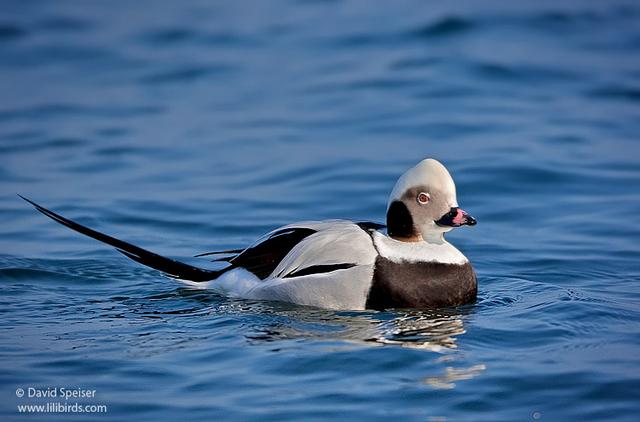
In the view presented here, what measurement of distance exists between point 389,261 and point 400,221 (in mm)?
345

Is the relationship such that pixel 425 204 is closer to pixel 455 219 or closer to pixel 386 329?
pixel 455 219

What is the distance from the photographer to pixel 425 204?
8312 mm

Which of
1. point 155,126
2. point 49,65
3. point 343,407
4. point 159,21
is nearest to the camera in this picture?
point 343,407

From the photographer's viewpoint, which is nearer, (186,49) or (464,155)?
(464,155)

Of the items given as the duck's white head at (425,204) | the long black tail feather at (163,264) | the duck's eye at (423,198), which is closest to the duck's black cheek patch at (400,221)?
the duck's white head at (425,204)

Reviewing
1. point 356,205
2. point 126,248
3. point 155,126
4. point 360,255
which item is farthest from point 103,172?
point 360,255

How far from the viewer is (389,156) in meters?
14.0

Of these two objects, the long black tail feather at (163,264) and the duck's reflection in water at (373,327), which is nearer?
the duck's reflection in water at (373,327)

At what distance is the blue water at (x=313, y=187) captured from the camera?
22.6ft

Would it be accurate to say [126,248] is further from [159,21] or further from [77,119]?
[159,21]

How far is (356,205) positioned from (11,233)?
3.40m

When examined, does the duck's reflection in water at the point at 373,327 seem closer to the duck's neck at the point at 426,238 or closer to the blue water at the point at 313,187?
the blue water at the point at 313,187

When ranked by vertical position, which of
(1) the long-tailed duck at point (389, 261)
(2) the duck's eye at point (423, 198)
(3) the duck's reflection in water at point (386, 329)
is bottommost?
(3) the duck's reflection in water at point (386, 329)

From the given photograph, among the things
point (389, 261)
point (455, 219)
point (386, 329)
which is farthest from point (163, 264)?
point (455, 219)
